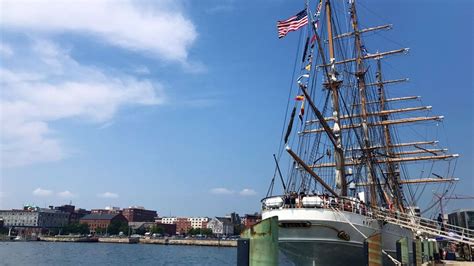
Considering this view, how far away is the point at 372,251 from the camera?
67.5 ft

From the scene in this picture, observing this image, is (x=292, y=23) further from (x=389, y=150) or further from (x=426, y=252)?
(x=389, y=150)

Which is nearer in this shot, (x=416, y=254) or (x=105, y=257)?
(x=416, y=254)

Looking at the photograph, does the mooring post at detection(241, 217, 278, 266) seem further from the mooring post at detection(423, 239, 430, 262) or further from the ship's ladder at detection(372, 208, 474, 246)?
the mooring post at detection(423, 239, 430, 262)

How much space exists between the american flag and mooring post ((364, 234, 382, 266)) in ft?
55.8

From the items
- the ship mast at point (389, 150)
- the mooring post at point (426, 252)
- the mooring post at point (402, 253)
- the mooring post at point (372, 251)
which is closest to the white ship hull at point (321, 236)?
the mooring post at point (402, 253)

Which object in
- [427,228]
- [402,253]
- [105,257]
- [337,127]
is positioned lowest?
[105,257]

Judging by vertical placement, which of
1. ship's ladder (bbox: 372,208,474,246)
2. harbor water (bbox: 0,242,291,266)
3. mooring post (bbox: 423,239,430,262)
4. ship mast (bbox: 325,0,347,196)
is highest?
ship mast (bbox: 325,0,347,196)

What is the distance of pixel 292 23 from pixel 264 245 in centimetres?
2356

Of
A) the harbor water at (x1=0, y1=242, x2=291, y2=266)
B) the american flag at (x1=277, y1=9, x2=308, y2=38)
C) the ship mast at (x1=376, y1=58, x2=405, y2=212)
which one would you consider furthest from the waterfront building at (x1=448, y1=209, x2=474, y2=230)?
the american flag at (x1=277, y1=9, x2=308, y2=38)

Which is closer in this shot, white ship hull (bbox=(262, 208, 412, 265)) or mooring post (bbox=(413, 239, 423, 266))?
white ship hull (bbox=(262, 208, 412, 265))

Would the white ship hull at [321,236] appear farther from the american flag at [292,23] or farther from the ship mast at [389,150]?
the ship mast at [389,150]

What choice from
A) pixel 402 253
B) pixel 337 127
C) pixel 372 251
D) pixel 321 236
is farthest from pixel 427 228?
pixel 337 127

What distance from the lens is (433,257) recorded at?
128 ft

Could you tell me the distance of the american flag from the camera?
32.4 m
